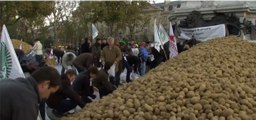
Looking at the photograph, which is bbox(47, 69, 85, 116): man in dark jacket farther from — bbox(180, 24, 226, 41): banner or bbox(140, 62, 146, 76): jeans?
bbox(180, 24, 226, 41): banner

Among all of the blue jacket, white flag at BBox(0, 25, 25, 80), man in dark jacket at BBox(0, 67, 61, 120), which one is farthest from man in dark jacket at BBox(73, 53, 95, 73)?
man in dark jacket at BBox(0, 67, 61, 120)

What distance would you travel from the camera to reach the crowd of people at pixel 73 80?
3.39 m

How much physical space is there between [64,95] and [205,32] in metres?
10.3

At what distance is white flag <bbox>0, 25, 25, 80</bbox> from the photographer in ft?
18.1

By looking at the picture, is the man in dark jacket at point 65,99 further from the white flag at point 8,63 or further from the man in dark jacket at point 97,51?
the man in dark jacket at point 97,51

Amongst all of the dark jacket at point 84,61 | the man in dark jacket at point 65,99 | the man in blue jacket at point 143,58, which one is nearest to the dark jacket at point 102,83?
the man in dark jacket at point 65,99

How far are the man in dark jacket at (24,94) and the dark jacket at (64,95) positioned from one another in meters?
3.95

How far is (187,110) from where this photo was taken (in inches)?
226

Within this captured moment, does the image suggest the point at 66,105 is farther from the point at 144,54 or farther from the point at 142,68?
the point at 144,54

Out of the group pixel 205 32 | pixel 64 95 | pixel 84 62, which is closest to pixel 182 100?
pixel 64 95

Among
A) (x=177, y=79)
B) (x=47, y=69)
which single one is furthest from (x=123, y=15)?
(x=47, y=69)

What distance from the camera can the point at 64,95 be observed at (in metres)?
7.71

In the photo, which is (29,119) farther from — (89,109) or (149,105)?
(89,109)

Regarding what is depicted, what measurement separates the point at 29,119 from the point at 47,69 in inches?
15.3
